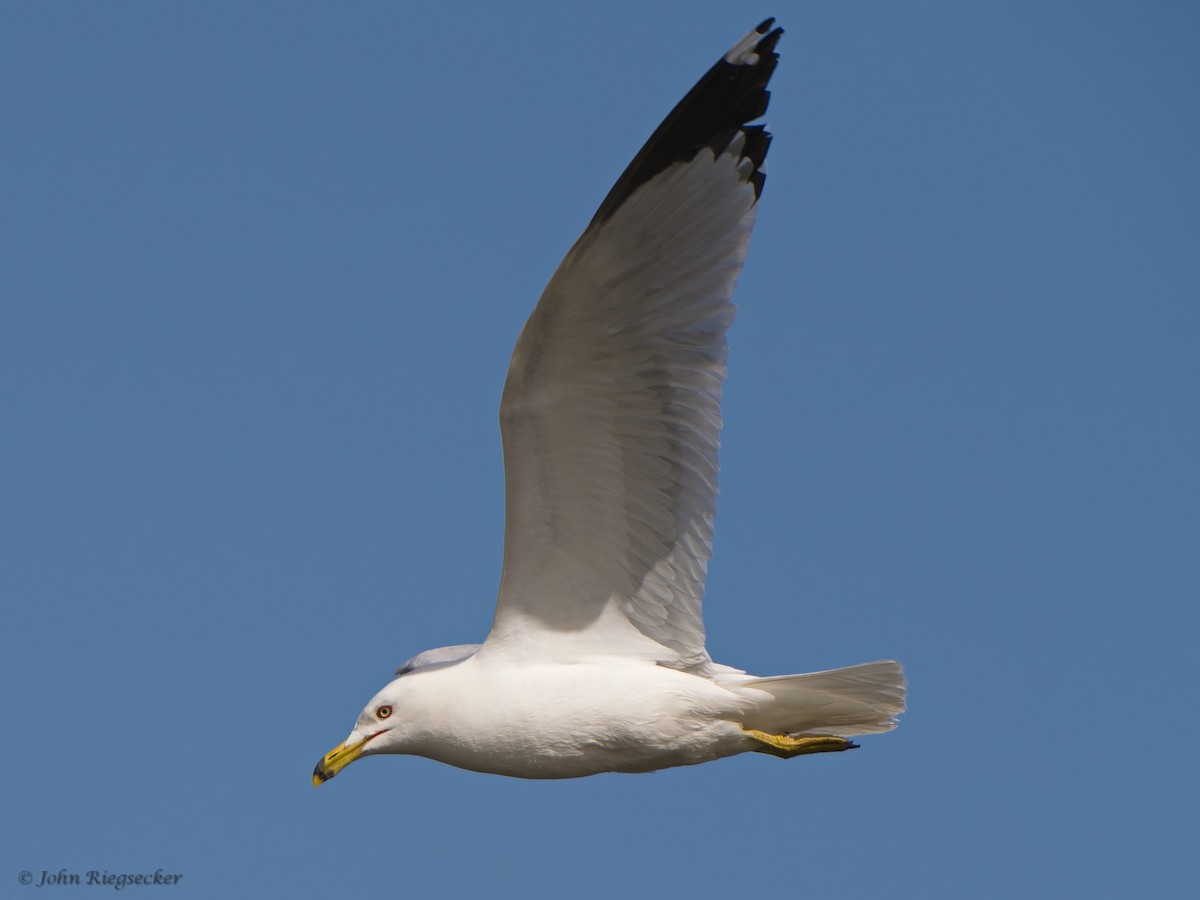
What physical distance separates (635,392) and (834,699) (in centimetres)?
200

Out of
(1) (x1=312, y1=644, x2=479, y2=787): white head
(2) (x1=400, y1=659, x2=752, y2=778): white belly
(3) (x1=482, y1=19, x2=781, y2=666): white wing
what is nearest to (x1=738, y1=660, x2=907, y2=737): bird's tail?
(2) (x1=400, y1=659, x2=752, y2=778): white belly

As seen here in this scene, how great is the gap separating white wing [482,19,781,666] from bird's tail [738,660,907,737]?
1.69ft

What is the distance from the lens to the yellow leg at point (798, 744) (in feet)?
33.8

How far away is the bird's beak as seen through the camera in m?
10.2

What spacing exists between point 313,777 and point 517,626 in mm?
1345

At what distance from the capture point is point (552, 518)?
10031mm

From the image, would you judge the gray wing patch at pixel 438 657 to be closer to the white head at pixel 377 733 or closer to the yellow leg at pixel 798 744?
the white head at pixel 377 733

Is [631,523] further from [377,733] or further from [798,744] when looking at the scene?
[377,733]

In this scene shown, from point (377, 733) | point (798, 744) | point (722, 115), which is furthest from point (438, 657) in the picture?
point (722, 115)

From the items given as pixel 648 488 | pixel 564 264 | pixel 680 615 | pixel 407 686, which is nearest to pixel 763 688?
pixel 680 615

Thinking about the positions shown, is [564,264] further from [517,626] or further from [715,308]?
Result: [517,626]

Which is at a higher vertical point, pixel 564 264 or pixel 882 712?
pixel 564 264

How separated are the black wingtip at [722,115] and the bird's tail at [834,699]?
2.57m

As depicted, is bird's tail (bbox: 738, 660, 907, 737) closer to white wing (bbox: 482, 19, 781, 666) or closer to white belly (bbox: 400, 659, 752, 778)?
white belly (bbox: 400, 659, 752, 778)
